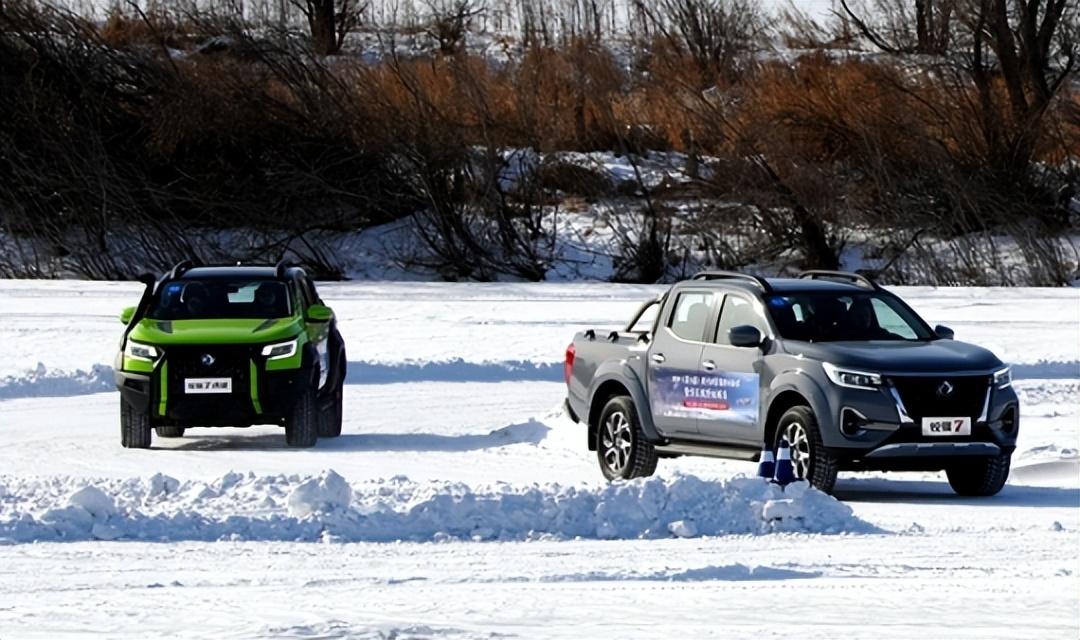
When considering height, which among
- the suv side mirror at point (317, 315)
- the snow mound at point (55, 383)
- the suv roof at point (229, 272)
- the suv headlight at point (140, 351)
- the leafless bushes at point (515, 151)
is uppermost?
the leafless bushes at point (515, 151)

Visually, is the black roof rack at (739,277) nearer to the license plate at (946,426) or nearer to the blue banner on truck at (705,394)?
the blue banner on truck at (705,394)

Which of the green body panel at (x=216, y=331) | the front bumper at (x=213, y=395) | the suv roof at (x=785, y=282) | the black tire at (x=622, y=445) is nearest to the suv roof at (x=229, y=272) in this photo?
the green body panel at (x=216, y=331)

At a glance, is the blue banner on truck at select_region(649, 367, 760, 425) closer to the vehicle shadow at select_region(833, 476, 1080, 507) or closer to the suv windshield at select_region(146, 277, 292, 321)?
the vehicle shadow at select_region(833, 476, 1080, 507)

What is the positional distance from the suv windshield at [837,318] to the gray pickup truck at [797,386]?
0.04ft

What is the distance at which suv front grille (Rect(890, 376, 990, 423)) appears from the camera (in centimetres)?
1368

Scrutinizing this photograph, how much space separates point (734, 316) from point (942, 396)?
1.92m

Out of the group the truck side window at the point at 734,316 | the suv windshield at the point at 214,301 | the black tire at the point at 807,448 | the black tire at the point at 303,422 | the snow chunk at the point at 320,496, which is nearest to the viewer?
the snow chunk at the point at 320,496

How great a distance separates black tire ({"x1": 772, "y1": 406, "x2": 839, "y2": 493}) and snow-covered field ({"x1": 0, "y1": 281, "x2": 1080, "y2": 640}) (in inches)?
15.0

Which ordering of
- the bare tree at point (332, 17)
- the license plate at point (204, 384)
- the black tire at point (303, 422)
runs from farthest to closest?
the bare tree at point (332, 17)
the black tire at point (303, 422)
the license plate at point (204, 384)

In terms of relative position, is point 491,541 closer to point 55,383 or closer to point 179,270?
point 179,270

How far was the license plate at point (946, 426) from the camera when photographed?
13.7 m

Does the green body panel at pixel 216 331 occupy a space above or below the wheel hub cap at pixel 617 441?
above

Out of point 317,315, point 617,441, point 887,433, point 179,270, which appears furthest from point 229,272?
point 887,433

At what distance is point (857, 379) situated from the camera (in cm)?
1367
